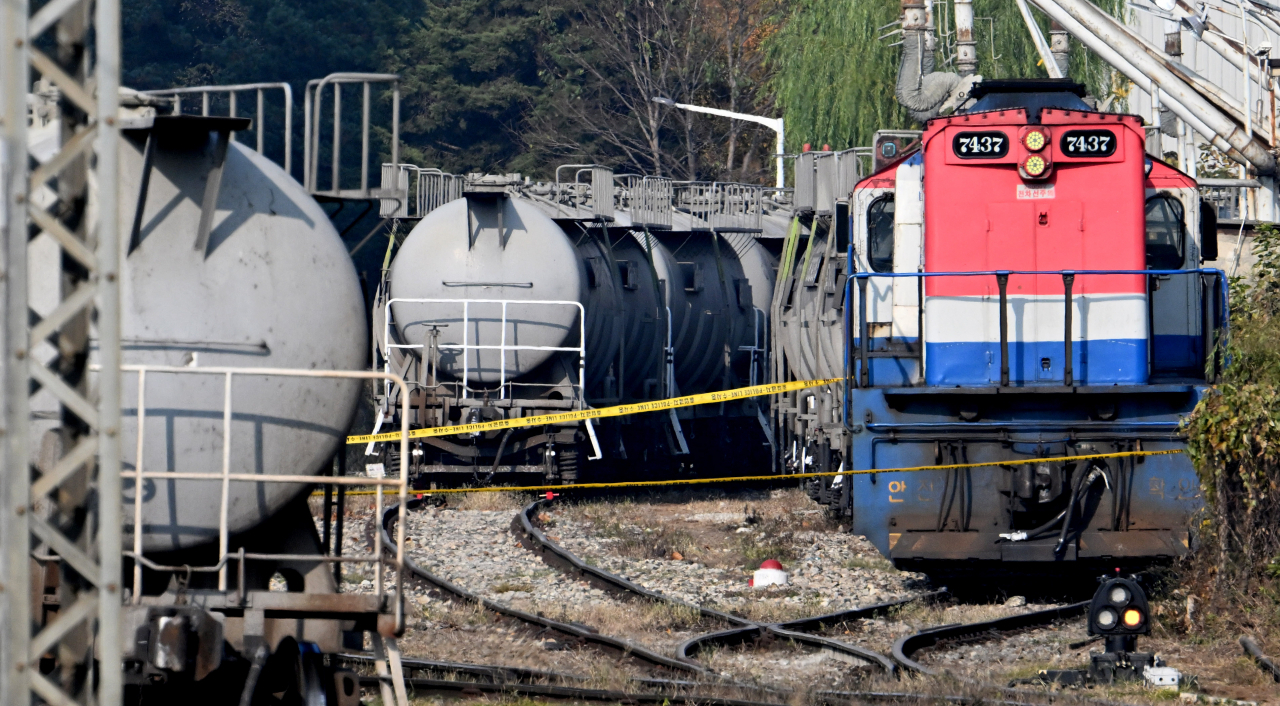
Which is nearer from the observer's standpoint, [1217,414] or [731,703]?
[731,703]

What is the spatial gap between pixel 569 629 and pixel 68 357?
5.60 meters

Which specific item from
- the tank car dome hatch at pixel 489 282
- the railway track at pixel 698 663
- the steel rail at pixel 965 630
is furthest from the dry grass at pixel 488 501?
the steel rail at pixel 965 630

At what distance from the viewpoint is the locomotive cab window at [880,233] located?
11.7 meters

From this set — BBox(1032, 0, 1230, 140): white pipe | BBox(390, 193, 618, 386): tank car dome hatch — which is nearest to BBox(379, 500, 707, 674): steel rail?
BBox(390, 193, 618, 386): tank car dome hatch

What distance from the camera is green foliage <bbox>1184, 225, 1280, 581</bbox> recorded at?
9180 millimetres

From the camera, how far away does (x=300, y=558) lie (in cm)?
577

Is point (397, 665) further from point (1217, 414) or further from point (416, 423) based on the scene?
point (416, 423)

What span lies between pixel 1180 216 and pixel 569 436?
25.7ft

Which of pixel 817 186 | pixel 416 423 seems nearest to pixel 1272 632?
pixel 817 186

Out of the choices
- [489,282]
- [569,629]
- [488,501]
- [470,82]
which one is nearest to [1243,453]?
[569,629]

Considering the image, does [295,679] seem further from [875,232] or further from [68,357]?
[875,232]

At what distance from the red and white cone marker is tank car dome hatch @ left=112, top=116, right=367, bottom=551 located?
6065 mm

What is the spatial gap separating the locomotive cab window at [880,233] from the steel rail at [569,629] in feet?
12.4

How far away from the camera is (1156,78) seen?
18422 mm
